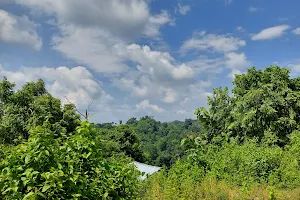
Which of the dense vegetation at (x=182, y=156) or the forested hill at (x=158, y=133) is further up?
the forested hill at (x=158, y=133)

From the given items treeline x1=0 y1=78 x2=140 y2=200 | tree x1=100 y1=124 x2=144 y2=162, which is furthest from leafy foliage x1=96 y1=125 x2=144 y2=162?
treeline x1=0 y1=78 x2=140 y2=200

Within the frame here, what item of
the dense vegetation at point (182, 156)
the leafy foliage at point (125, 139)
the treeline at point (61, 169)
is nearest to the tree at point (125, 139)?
the leafy foliage at point (125, 139)

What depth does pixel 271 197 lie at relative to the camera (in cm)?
590

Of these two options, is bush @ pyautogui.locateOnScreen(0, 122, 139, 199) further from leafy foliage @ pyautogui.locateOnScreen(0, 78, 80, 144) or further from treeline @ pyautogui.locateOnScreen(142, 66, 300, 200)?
leafy foliage @ pyautogui.locateOnScreen(0, 78, 80, 144)

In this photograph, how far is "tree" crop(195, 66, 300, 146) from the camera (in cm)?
1552

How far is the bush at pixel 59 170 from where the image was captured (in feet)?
8.16

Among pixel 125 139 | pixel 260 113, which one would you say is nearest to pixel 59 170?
pixel 260 113

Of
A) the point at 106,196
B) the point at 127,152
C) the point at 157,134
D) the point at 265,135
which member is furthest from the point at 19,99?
the point at 157,134

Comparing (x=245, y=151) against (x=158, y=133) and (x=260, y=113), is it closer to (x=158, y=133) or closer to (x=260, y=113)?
(x=260, y=113)

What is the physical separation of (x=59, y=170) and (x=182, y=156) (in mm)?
9188

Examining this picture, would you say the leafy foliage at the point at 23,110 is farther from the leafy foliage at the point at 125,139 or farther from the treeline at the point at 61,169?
the treeline at the point at 61,169

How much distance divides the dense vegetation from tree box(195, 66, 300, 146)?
0.16 ft

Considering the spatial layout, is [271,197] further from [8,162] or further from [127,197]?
[8,162]

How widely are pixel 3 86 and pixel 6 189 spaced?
16.5 metres
